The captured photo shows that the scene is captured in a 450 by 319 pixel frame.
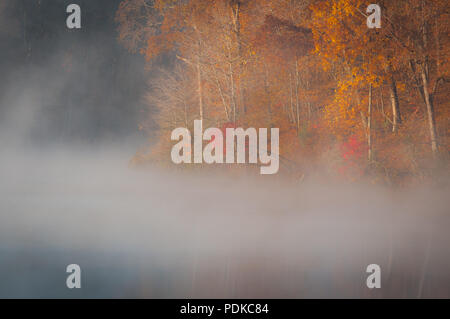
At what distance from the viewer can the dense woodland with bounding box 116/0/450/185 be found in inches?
504

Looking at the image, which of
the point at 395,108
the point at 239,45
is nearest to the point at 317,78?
the point at 239,45

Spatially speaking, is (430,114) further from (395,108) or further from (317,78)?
(317,78)

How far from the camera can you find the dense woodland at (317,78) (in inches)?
504

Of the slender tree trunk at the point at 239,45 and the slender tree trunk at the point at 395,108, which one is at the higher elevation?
the slender tree trunk at the point at 239,45

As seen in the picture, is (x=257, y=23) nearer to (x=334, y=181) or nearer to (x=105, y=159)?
(x=334, y=181)

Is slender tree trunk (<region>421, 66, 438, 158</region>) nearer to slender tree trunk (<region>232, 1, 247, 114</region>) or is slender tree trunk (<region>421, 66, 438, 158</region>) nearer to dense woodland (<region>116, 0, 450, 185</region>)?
dense woodland (<region>116, 0, 450, 185</region>)

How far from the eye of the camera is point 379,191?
1309 cm

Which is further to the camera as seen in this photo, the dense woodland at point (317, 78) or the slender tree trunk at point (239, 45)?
the slender tree trunk at point (239, 45)

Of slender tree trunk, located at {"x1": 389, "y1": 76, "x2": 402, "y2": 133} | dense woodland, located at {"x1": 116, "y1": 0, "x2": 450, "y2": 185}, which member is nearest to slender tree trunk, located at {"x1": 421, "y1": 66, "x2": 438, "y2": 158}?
dense woodland, located at {"x1": 116, "y1": 0, "x2": 450, "y2": 185}

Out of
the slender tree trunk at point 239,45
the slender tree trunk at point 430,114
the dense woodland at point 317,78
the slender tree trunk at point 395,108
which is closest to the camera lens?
the slender tree trunk at point 430,114

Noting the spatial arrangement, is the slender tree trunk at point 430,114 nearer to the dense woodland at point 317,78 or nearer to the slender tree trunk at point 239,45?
the dense woodland at point 317,78

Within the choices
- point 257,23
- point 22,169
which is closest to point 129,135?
point 22,169

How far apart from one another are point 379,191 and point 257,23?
7884 millimetres

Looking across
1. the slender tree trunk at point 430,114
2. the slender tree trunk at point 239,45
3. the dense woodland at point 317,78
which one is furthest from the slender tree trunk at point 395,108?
the slender tree trunk at point 239,45
